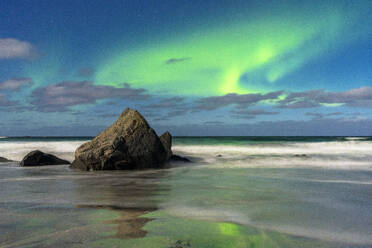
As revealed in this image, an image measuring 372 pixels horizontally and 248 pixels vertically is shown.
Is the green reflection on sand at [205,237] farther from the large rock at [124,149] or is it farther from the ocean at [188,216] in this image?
the large rock at [124,149]

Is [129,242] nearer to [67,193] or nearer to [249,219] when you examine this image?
[249,219]

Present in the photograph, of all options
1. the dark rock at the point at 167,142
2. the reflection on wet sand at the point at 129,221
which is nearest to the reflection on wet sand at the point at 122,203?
the reflection on wet sand at the point at 129,221

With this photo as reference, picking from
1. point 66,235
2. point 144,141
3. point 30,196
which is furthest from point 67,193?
point 144,141

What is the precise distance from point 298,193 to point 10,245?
3934 millimetres

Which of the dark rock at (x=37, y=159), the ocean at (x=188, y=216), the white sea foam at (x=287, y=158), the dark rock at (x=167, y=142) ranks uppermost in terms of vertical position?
the dark rock at (x=167, y=142)

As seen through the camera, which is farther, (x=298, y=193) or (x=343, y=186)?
(x=343, y=186)

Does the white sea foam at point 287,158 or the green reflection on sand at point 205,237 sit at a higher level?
the green reflection on sand at point 205,237

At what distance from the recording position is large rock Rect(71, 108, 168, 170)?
8719mm

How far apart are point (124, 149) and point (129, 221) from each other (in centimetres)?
615

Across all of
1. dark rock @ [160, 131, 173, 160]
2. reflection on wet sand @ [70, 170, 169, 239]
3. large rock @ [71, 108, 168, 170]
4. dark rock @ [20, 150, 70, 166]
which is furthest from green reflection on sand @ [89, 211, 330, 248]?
dark rock @ [20, 150, 70, 166]

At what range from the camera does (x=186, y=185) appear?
5508 mm

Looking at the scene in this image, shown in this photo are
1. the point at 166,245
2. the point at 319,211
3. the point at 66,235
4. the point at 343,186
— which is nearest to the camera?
the point at 166,245

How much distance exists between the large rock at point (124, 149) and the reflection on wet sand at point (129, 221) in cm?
506

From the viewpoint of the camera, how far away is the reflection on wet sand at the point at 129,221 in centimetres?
252
